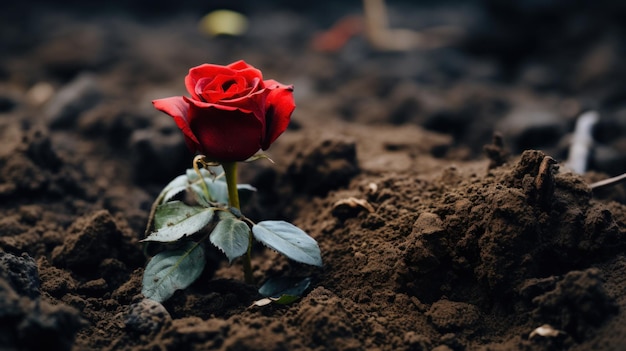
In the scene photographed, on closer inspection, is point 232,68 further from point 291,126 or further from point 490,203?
point 291,126

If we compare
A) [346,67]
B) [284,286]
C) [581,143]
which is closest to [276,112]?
[284,286]

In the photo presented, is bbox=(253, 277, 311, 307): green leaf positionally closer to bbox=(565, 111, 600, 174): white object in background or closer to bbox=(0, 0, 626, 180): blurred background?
bbox=(0, 0, 626, 180): blurred background

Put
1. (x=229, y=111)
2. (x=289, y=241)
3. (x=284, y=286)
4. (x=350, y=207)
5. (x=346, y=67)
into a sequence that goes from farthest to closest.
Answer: (x=346, y=67) → (x=350, y=207) → (x=284, y=286) → (x=289, y=241) → (x=229, y=111)

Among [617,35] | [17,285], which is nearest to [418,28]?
[617,35]

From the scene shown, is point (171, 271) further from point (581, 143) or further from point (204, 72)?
point (581, 143)

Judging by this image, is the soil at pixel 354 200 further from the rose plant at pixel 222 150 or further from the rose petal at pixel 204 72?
the rose petal at pixel 204 72

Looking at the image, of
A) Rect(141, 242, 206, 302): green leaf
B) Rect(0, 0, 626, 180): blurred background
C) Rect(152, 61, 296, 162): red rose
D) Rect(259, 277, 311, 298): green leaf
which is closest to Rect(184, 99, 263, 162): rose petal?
Rect(152, 61, 296, 162): red rose
